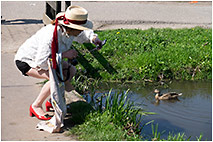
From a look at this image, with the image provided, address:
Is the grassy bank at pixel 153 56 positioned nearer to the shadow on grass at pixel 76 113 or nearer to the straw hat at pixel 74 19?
the shadow on grass at pixel 76 113

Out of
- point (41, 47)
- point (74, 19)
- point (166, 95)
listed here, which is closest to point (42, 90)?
point (41, 47)

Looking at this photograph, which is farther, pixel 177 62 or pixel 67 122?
pixel 177 62

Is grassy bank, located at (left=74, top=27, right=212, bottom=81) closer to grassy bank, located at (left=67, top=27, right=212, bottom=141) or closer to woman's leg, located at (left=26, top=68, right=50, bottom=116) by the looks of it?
grassy bank, located at (left=67, top=27, right=212, bottom=141)

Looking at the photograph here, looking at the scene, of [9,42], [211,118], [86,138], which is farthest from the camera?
[9,42]

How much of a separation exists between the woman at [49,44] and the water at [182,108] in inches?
52.7

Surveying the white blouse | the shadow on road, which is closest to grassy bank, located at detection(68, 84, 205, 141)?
the white blouse

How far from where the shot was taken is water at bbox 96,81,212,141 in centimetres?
532

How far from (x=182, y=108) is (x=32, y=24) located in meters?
4.84

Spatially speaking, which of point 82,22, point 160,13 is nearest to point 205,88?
point 82,22

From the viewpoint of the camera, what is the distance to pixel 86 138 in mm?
4371

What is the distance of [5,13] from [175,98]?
6308 millimetres

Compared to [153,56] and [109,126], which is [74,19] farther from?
[153,56]

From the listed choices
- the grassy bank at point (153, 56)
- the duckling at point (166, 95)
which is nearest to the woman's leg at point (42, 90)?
the grassy bank at point (153, 56)

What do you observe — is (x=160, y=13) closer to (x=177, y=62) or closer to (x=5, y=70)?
(x=177, y=62)
